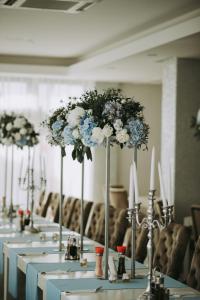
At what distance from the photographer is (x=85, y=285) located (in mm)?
3982

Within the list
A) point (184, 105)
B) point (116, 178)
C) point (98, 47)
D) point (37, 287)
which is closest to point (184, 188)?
point (184, 105)

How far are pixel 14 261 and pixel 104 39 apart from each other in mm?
4625

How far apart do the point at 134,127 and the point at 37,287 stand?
124 centimetres

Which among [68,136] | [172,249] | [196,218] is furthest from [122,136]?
[196,218]

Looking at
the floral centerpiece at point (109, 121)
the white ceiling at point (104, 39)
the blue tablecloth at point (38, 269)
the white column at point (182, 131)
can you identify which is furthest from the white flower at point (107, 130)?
the white column at point (182, 131)

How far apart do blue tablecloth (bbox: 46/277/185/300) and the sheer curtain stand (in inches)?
316

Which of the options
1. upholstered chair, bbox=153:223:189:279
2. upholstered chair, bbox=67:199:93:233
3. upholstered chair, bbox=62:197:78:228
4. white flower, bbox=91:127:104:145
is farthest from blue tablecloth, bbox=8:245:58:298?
upholstered chair, bbox=62:197:78:228

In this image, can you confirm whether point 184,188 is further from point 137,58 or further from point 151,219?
point 151,219

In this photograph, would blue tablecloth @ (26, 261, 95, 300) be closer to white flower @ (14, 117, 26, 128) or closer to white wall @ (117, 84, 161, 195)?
white flower @ (14, 117, 26, 128)

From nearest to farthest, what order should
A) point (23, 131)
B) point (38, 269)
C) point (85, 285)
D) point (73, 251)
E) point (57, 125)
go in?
point (85, 285), point (38, 269), point (73, 251), point (57, 125), point (23, 131)

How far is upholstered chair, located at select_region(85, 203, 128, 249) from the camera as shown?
6090 millimetres

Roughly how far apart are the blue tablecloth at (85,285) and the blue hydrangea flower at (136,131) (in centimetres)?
87

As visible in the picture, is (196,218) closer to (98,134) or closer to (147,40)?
(147,40)

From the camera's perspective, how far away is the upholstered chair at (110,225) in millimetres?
6090
